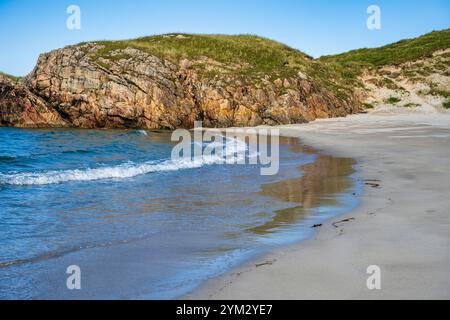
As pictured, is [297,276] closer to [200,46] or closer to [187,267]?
[187,267]

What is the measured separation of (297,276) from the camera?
12.7 feet

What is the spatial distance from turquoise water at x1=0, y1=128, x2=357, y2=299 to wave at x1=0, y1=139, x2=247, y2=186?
0.10 feet

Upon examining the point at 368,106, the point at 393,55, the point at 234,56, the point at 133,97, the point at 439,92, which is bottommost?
the point at 368,106

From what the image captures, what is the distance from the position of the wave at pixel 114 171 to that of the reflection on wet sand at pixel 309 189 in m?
3.32

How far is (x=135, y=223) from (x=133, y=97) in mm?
20414

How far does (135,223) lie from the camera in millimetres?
6277

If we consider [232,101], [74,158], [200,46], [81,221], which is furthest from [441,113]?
[81,221]

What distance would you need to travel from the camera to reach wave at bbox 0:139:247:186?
32.9ft

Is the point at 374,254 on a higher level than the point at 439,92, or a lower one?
lower

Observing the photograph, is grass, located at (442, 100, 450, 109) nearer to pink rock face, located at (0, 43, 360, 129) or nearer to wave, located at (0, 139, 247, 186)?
pink rock face, located at (0, 43, 360, 129)

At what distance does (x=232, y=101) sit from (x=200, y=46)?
6.50 meters

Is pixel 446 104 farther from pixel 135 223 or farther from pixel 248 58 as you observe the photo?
pixel 135 223

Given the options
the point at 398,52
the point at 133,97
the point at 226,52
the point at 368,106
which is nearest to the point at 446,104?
the point at 368,106

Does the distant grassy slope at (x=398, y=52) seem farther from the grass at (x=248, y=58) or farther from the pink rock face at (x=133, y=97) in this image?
the pink rock face at (x=133, y=97)
